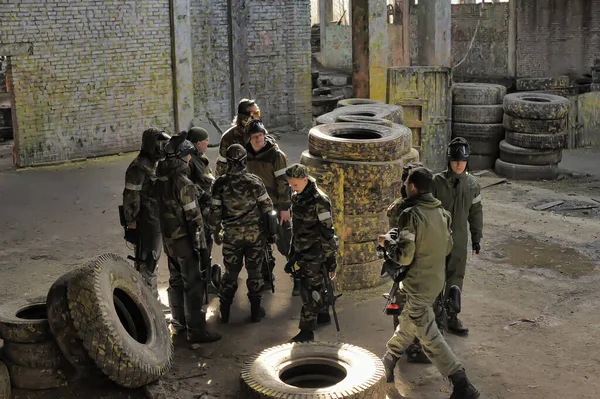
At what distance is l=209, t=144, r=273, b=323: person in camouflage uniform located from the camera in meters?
7.44

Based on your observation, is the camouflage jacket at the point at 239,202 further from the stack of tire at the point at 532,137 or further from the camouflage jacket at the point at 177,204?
the stack of tire at the point at 532,137

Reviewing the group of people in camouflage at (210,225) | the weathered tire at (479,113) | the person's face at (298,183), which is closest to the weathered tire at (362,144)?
the group of people in camouflage at (210,225)

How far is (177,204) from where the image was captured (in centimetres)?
713

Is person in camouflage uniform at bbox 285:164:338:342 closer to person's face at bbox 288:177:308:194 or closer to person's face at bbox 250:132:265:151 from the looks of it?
person's face at bbox 288:177:308:194

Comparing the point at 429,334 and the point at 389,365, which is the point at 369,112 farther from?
the point at 429,334

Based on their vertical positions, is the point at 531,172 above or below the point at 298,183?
below

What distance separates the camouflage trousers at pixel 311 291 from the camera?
7164mm

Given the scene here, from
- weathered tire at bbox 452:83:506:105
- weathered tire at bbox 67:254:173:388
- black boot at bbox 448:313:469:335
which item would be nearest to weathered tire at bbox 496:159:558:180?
weathered tire at bbox 452:83:506:105

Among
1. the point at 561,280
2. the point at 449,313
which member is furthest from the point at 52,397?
the point at 561,280

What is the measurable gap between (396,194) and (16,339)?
4.19 metres

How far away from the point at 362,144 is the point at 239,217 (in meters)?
1.60

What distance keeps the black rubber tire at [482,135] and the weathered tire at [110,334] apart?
8.94 meters

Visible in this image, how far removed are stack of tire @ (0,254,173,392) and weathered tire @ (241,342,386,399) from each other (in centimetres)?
84

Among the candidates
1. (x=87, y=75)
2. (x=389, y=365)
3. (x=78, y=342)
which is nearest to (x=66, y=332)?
(x=78, y=342)
